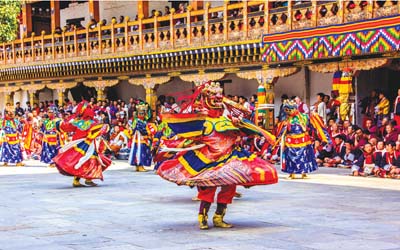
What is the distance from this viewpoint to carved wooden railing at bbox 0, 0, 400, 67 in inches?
723

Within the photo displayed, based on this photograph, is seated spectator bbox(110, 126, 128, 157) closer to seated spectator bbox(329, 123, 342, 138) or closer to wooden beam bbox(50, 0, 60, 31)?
seated spectator bbox(329, 123, 342, 138)

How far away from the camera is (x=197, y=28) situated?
2227 cm

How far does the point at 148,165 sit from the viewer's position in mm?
17484

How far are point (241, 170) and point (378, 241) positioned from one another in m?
1.67

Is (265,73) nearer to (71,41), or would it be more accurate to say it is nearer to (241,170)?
(71,41)

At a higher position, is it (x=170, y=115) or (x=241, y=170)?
(x=170, y=115)

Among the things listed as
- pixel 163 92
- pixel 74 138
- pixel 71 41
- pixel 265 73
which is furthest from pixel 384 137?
pixel 71 41

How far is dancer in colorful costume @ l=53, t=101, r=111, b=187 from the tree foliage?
1166 centimetres

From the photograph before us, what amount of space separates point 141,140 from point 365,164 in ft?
17.2

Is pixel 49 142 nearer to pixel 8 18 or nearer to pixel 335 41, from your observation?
pixel 8 18

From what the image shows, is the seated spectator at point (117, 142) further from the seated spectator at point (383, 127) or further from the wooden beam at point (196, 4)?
the seated spectator at point (383, 127)

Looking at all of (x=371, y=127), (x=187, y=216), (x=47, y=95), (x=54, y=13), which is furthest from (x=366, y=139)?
(x=47, y=95)

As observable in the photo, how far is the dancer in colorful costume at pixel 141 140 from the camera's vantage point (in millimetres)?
17328

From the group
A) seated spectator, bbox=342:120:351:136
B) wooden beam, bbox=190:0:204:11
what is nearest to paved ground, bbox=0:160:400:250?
seated spectator, bbox=342:120:351:136
